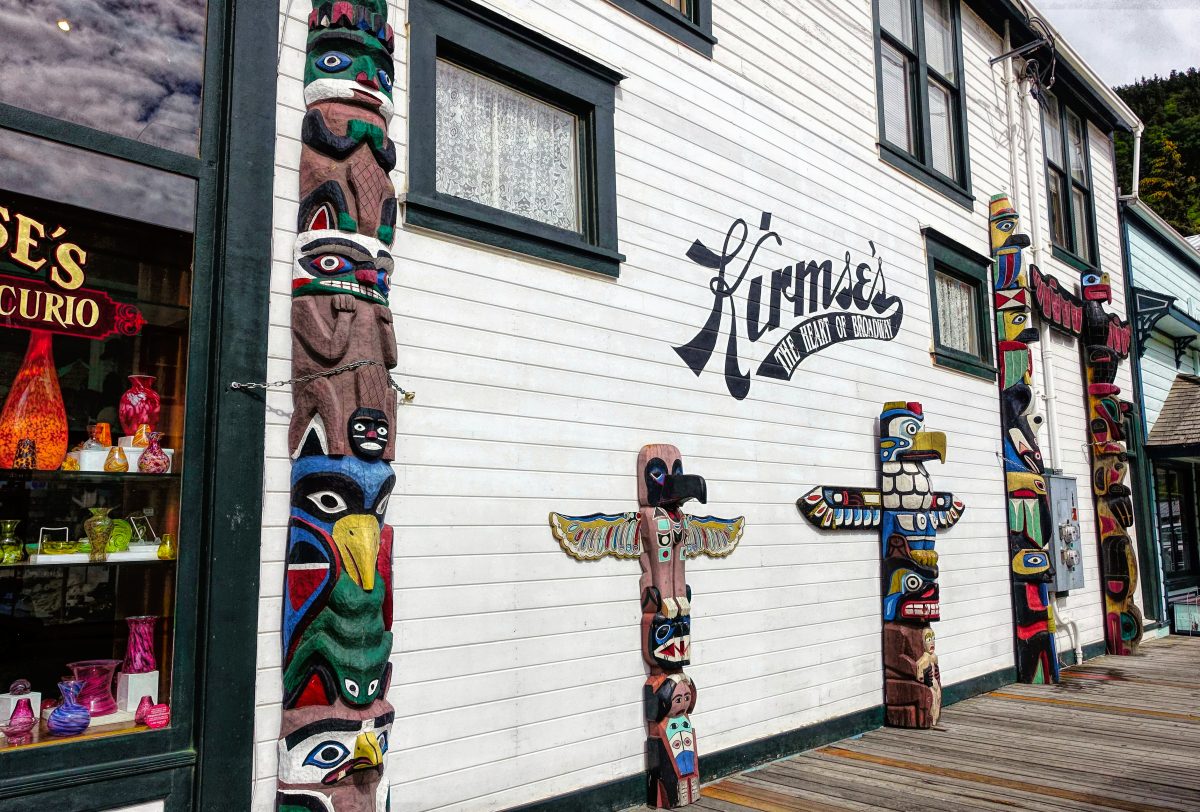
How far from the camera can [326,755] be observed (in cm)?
345

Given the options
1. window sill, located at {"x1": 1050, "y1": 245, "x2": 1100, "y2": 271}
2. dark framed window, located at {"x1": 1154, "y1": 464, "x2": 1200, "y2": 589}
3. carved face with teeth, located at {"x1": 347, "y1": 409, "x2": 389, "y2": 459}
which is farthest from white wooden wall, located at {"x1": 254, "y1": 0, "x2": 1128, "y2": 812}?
dark framed window, located at {"x1": 1154, "y1": 464, "x2": 1200, "y2": 589}

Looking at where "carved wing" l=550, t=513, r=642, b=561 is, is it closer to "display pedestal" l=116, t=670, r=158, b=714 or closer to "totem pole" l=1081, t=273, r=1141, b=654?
"display pedestal" l=116, t=670, r=158, b=714

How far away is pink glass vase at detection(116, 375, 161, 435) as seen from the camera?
3473 millimetres

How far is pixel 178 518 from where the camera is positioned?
3482mm

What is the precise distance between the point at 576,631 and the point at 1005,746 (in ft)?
11.8

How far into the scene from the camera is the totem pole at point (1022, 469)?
905 centimetres

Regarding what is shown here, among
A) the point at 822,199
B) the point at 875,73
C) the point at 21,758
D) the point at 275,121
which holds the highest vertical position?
the point at 875,73

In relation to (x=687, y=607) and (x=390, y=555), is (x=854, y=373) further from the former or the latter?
(x=390, y=555)

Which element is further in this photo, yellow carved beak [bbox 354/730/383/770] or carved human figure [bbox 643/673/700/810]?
carved human figure [bbox 643/673/700/810]

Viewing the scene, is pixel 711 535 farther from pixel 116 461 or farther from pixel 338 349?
pixel 116 461

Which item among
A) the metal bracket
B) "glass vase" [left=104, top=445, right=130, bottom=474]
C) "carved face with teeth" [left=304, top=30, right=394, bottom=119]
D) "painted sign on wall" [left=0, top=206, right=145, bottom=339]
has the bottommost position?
"glass vase" [left=104, top=445, right=130, bottom=474]

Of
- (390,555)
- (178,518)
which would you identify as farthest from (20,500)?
(390,555)

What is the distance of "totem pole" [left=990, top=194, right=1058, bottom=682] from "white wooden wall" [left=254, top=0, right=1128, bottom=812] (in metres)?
0.54

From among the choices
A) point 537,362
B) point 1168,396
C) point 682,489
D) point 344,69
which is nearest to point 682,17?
point 537,362
